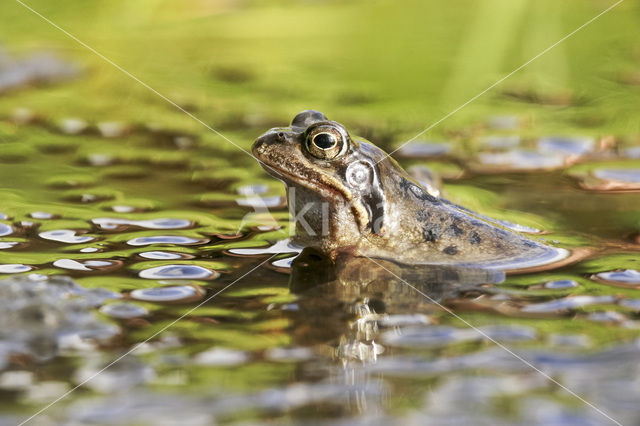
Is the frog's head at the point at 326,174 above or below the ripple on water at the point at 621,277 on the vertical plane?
above

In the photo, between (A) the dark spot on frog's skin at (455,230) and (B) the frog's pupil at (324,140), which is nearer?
(B) the frog's pupil at (324,140)

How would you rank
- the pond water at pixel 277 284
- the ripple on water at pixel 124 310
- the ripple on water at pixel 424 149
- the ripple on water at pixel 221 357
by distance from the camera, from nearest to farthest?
the pond water at pixel 277 284 < the ripple on water at pixel 221 357 < the ripple on water at pixel 124 310 < the ripple on water at pixel 424 149

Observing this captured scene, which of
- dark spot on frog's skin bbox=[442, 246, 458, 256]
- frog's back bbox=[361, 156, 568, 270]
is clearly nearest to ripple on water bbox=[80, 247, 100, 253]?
frog's back bbox=[361, 156, 568, 270]

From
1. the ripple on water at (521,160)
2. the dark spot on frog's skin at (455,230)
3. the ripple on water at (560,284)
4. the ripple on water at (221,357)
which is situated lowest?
the ripple on water at (221,357)

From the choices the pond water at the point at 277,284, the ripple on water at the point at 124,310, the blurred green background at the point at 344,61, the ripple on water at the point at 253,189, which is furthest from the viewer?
the blurred green background at the point at 344,61

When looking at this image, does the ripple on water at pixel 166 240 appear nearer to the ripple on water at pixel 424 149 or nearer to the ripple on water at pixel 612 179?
the ripple on water at pixel 424 149

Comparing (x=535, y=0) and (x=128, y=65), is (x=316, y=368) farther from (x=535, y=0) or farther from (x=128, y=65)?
(x=535, y=0)

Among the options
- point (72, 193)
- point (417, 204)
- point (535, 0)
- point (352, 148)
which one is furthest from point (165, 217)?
point (535, 0)

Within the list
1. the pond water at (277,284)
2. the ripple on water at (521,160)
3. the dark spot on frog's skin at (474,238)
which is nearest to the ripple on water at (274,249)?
the pond water at (277,284)
